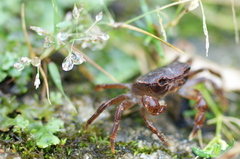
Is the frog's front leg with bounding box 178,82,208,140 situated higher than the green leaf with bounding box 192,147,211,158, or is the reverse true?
the frog's front leg with bounding box 178,82,208,140


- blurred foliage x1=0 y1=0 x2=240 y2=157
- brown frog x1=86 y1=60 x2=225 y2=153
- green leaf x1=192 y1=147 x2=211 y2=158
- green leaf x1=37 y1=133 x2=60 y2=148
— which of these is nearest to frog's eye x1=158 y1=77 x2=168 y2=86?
brown frog x1=86 y1=60 x2=225 y2=153

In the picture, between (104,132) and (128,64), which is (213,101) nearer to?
(128,64)

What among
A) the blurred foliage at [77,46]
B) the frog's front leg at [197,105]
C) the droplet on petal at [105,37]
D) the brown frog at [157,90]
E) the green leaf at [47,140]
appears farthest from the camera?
the frog's front leg at [197,105]

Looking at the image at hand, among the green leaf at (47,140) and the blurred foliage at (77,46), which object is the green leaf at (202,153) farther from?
the green leaf at (47,140)

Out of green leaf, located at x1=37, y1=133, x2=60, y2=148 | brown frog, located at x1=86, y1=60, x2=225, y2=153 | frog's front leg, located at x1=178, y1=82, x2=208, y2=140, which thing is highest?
brown frog, located at x1=86, y1=60, x2=225, y2=153

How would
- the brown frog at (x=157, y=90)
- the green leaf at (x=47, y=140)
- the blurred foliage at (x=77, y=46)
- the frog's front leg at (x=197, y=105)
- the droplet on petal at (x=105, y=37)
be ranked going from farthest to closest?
the frog's front leg at (x=197, y=105), the brown frog at (x=157, y=90), the blurred foliage at (x=77, y=46), the droplet on petal at (x=105, y=37), the green leaf at (x=47, y=140)

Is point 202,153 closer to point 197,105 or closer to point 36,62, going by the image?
point 197,105

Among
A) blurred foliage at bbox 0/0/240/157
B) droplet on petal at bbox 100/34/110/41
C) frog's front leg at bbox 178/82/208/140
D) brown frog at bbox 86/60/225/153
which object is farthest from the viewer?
frog's front leg at bbox 178/82/208/140

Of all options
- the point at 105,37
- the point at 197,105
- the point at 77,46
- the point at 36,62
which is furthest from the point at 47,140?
the point at 197,105

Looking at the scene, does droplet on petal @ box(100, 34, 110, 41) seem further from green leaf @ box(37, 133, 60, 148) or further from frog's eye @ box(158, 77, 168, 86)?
green leaf @ box(37, 133, 60, 148)

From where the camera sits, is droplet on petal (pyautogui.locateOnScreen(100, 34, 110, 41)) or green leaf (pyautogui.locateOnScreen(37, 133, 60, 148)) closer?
green leaf (pyautogui.locateOnScreen(37, 133, 60, 148))

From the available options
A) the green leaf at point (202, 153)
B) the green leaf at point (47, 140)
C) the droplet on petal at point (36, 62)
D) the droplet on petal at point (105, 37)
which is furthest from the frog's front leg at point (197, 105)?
the droplet on petal at point (36, 62)
